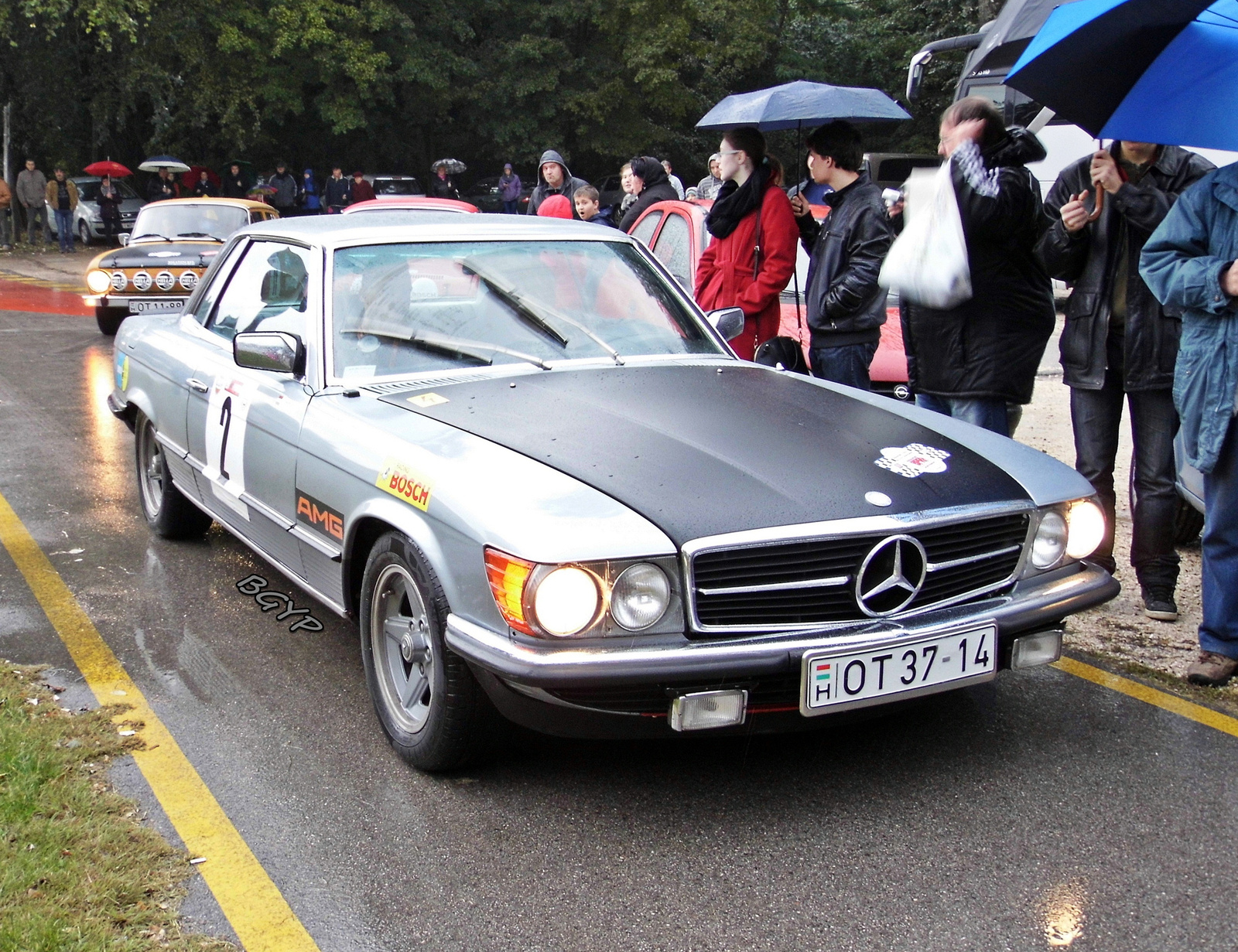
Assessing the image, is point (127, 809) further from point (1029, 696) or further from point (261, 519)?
point (1029, 696)

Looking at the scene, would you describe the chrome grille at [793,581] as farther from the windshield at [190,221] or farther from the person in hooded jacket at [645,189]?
the windshield at [190,221]

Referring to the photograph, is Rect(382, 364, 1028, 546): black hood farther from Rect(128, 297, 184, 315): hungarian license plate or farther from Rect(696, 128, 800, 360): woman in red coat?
Rect(128, 297, 184, 315): hungarian license plate

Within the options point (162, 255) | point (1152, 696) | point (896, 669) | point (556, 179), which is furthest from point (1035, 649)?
point (162, 255)

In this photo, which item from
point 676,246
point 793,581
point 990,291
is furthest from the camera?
point 676,246

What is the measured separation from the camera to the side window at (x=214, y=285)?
17.8ft

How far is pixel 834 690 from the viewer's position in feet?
10.1

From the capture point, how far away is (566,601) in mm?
2982

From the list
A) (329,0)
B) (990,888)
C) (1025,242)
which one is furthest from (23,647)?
(329,0)

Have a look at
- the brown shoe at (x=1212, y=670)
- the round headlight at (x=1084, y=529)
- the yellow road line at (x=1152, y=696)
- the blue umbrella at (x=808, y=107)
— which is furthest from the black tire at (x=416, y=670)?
the blue umbrella at (x=808, y=107)

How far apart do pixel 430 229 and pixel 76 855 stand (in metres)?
2.48

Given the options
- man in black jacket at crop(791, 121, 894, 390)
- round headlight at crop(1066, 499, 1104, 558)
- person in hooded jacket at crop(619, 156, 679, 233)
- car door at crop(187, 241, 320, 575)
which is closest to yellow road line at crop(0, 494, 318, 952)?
car door at crop(187, 241, 320, 575)

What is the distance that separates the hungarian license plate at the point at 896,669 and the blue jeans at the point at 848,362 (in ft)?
8.29

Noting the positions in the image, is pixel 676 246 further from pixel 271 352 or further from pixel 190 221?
pixel 190 221

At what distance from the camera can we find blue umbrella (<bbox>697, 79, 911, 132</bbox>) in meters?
6.81
